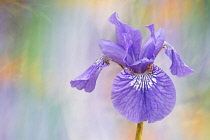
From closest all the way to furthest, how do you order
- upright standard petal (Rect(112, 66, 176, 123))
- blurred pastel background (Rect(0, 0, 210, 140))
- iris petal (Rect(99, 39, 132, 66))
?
1. upright standard petal (Rect(112, 66, 176, 123))
2. iris petal (Rect(99, 39, 132, 66))
3. blurred pastel background (Rect(0, 0, 210, 140))

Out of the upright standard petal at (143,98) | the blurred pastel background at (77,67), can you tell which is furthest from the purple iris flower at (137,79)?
the blurred pastel background at (77,67)

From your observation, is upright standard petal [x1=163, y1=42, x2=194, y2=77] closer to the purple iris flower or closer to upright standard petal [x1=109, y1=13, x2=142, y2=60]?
the purple iris flower

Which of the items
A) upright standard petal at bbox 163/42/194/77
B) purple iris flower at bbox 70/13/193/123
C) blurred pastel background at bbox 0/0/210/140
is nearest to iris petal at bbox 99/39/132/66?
purple iris flower at bbox 70/13/193/123

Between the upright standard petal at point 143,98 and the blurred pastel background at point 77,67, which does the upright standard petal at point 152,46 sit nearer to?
the upright standard petal at point 143,98

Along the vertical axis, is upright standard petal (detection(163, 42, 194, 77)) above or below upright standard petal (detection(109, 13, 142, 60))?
below

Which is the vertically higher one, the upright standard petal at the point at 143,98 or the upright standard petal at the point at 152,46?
the upright standard petal at the point at 152,46

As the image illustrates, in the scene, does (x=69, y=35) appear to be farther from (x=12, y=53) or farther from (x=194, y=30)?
(x=194, y=30)

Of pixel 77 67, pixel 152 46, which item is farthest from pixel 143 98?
pixel 77 67

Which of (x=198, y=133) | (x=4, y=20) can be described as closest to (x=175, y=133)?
(x=198, y=133)
